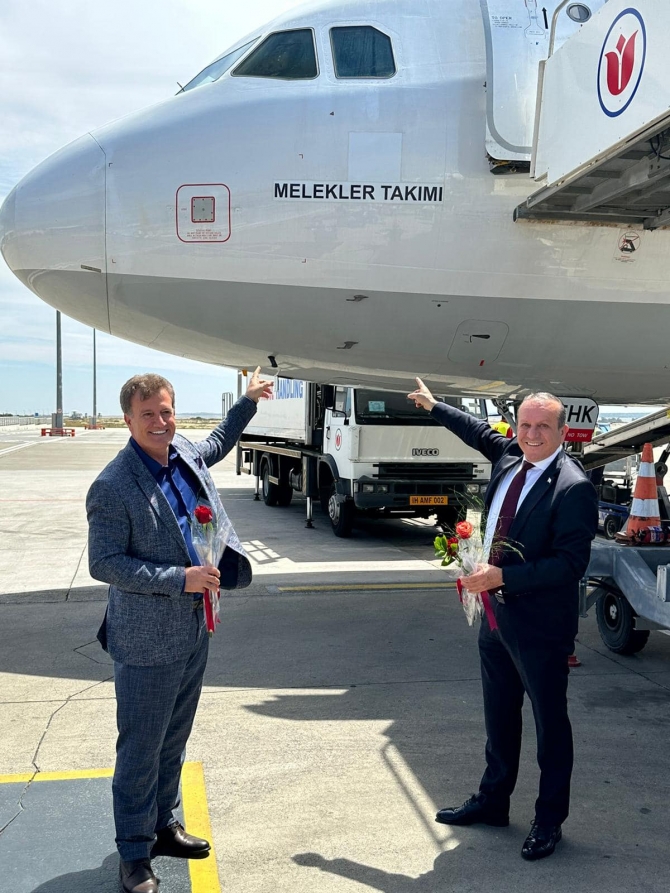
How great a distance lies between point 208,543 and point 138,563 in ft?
0.93

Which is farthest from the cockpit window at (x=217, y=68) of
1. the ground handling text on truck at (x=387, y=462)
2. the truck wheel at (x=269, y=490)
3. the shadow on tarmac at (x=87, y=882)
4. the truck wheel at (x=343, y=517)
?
the truck wheel at (x=269, y=490)

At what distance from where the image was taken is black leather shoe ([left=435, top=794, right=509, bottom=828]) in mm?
3680

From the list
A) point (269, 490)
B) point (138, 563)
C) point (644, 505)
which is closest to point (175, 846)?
point (138, 563)

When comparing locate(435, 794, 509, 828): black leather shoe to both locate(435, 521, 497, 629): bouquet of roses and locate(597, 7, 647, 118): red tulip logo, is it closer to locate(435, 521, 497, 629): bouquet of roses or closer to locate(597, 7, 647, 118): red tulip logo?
locate(435, 521, 497, 629): bouquet of roses

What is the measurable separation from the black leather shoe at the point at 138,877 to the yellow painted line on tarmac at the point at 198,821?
196mm

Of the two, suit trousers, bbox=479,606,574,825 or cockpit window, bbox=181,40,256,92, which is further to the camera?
cockpit window, bbox=181,40,256,92

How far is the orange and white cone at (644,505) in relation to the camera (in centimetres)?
657

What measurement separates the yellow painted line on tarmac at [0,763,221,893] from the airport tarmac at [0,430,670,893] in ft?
0.04

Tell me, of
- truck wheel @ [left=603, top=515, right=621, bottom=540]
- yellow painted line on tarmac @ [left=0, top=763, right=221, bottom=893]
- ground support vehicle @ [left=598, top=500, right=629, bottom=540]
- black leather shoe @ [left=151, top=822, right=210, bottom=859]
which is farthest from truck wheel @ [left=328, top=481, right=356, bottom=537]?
black leather shoe @ [left=151, top=822, right=210, bottom=859]

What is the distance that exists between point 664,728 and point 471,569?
2398mm

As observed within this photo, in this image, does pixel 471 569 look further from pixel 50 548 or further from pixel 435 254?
pixel 50 548

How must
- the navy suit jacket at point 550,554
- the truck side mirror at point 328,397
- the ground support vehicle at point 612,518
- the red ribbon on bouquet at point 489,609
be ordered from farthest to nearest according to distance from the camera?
the truck side mirror at point 328,397
the ground support vehicle at point 612,518
the red ribbon on bouquet at point 489,609
the navy suit jacket at point 550,554

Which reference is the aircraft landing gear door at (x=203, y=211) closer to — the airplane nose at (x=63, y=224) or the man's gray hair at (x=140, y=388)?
the airplane nose at (x=63, y=224)

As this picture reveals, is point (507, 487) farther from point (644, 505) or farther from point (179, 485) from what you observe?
point (644, 505)
